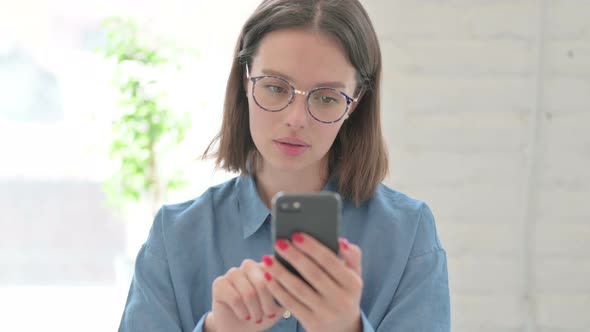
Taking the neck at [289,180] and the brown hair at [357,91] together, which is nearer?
the brown hair at [357,91]

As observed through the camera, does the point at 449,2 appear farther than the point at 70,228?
No

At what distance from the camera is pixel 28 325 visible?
88.9 inches

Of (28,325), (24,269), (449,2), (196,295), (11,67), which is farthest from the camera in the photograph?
(24,269)

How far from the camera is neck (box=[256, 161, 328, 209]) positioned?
128 cm

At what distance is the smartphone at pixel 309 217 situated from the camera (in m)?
0.87

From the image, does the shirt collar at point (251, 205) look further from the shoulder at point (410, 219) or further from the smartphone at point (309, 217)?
the smartphone at point (309, 217)

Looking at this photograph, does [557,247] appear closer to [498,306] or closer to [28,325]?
[498,306]

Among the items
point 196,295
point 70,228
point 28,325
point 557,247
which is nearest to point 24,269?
point 70,228

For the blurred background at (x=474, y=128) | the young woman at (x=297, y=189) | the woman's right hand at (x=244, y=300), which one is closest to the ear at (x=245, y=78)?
the young woman at (x=297, y=189)

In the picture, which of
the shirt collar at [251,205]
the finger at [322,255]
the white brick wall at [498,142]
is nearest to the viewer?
the finger at [322,255]

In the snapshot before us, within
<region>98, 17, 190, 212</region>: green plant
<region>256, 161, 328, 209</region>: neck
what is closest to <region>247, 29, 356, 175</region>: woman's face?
<region>256, 161, 328, 209</region>: neck

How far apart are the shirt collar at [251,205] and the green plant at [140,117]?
2.80 feet

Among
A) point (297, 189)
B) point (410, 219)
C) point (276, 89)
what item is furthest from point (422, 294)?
point (276, 89)

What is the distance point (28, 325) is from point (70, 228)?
450 mm
